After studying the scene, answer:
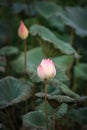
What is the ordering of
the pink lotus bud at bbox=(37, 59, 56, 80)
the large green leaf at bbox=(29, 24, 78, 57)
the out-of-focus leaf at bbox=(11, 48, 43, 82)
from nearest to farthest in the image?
the pink lotus bud at bbox=(37, 59, 56, 80) < the large green leaf at bbox=(29, 24, 78, 57) < the out-of-focus leaf at bbox=(11, 48, 43, 82)

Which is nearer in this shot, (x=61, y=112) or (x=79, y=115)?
(x=61, y=112)

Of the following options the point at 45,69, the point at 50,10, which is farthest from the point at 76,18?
the point at 45,69

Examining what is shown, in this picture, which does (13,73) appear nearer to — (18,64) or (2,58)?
(18,64)

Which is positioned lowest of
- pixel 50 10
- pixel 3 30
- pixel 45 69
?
pixel 3 30

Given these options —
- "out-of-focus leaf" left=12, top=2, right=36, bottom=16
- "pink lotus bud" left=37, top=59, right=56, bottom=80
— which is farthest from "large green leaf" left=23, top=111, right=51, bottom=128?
"out-of-focus leaf" left=12, top=2, right=36, bottom=16

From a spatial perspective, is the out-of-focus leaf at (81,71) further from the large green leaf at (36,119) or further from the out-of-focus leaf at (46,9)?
the large green leaf at (36,119)

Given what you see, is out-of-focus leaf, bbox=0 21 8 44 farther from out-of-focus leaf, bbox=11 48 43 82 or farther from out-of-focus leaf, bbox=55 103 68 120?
out-of-focus leaf, bbox=55 103 68 120

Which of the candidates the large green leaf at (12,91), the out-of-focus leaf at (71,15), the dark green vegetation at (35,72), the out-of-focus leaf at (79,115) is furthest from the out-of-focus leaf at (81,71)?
the large green leaf at (12,91)

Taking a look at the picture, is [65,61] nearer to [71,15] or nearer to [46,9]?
[71,15]
